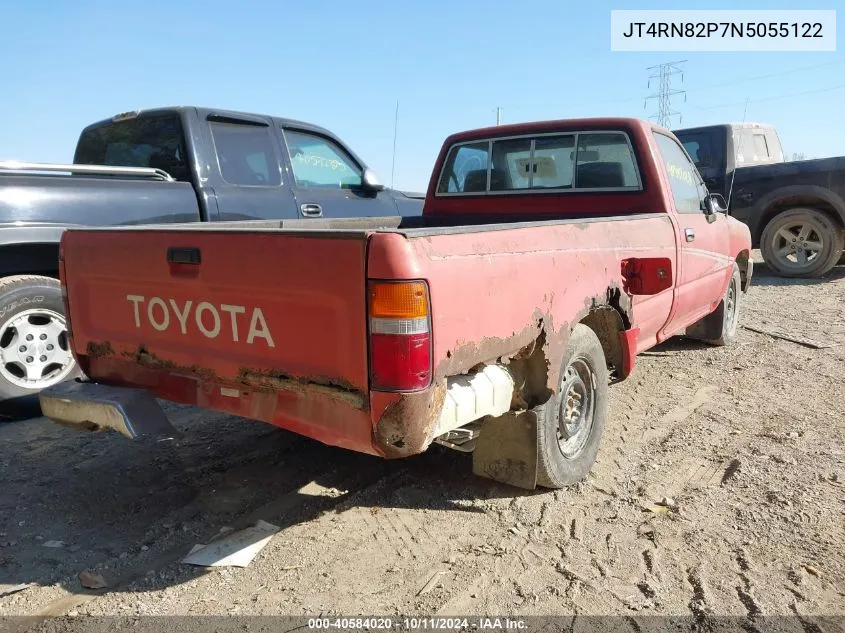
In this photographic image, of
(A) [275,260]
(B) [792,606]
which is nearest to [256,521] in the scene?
(A) [275,260]

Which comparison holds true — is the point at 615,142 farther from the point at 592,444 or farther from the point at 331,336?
the point at 331,336

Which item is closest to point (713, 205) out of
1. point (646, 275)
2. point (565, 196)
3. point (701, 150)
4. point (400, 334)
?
point (565, 196)

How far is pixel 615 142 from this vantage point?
4309 millimetres

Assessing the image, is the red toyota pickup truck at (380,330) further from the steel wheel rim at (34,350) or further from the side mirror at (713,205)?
the steel wheel rim at (34,350)

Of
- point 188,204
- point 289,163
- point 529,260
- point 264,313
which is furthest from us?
point 289,163

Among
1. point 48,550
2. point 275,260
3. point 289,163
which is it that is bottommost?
point 48,550

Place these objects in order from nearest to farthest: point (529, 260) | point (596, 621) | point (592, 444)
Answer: point (596, 621) < point (529, 260) < point (592, 444)

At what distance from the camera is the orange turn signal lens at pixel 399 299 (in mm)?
2082

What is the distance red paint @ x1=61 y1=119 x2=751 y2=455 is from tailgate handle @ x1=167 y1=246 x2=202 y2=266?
0.08 feet

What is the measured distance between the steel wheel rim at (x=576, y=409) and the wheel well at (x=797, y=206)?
7438 millimetres

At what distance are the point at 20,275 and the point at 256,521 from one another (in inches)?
97.6

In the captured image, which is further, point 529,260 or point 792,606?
point 529,260

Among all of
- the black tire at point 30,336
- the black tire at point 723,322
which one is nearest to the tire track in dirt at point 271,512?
the black tire at point 30,336

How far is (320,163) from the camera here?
5.82 metres
